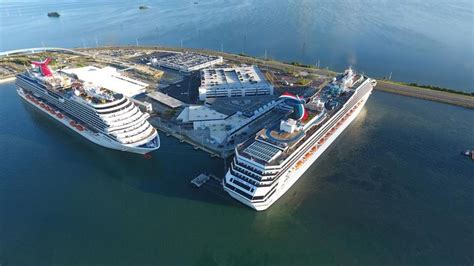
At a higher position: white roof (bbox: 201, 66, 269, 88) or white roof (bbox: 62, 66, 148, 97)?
white roof (bbox: 201, 66, 269, 88)

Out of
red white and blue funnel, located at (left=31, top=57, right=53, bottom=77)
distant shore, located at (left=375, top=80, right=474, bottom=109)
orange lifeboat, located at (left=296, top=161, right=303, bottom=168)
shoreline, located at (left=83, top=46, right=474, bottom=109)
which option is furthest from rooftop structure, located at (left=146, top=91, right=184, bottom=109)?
distant shore, located at (left=375, top=80, right=474, bottom=109)

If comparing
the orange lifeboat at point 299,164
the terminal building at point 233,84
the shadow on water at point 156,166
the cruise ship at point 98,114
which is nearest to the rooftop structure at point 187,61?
the terminal building at point 233,84

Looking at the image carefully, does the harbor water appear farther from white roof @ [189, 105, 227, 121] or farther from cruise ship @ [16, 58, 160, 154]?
white roof @ [189, 105, 227, 121]

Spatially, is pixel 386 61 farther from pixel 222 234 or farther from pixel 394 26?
pixel 222 234

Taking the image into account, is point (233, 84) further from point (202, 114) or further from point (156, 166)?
point (156, 166)

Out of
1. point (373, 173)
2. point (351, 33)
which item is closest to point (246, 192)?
point (373, 173)

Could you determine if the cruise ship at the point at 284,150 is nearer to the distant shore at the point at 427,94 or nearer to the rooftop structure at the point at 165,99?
the distant shore at the point at 427,94
